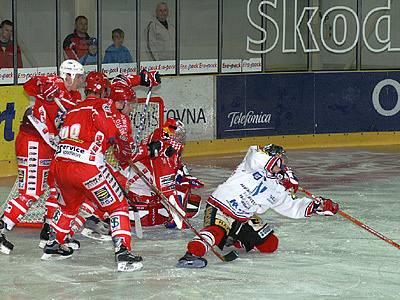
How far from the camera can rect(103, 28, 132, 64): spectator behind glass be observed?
13844 mm

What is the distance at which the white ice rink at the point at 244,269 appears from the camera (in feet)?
23.3

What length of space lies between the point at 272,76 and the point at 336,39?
1801 mm

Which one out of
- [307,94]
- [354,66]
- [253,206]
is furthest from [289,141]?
[253,206]

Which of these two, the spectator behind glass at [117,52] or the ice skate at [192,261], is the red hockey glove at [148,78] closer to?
the ice skate at [192,261]

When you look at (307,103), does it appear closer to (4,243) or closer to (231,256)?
(231,256)

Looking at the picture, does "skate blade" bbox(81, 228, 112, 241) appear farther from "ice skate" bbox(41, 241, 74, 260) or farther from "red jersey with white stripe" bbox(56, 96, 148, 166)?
"red jersey with white stripe" bbox(56, 96, 148, 166)

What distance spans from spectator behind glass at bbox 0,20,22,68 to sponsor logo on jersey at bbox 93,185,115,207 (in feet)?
17.8

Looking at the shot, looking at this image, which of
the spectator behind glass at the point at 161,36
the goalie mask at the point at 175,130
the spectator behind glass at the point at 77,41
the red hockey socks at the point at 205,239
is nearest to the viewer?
the red hockey socks at the point at 205,239

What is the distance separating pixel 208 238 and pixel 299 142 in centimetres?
745

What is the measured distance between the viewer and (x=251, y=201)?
773cm

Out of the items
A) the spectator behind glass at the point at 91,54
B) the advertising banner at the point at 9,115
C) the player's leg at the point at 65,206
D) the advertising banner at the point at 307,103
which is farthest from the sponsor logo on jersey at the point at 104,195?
the advertising banner at the point at 307,103

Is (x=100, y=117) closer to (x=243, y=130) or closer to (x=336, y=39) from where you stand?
(x=243, y=130)

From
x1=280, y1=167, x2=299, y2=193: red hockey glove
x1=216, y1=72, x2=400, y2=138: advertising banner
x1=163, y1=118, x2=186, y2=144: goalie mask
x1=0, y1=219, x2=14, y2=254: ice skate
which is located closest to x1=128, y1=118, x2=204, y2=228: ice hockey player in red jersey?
x1=163, y1=118, x2=186, y2=144: goalie mask

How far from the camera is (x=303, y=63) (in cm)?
1565
